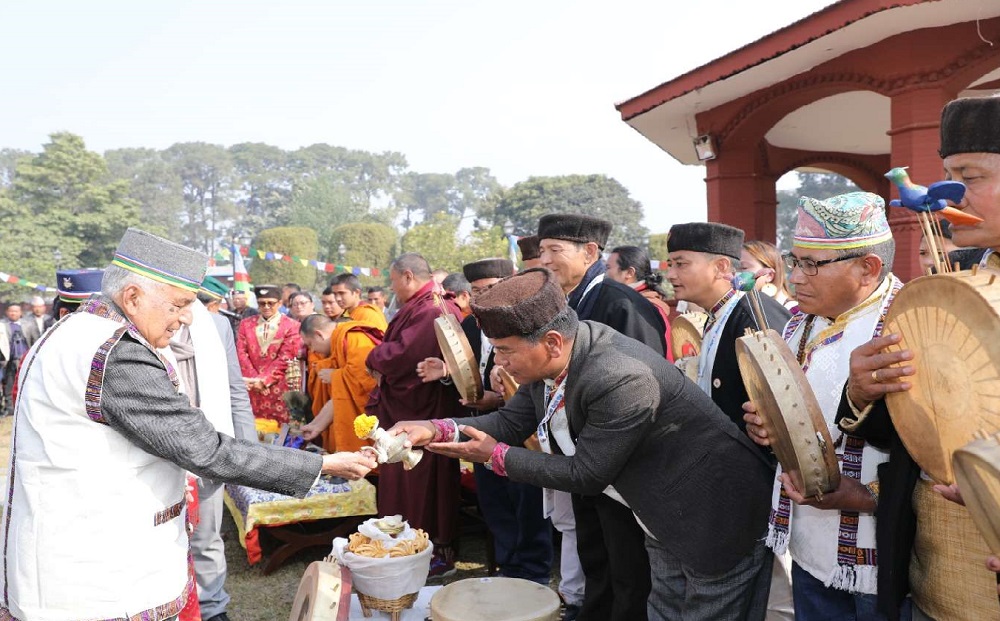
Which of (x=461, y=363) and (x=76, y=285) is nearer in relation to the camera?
(x=76, y=285)

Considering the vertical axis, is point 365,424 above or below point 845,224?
below

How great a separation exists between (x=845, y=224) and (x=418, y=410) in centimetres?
365

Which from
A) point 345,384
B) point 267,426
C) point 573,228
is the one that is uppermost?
point 573,228

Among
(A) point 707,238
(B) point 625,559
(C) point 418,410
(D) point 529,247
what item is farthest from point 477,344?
(B) point 625,559

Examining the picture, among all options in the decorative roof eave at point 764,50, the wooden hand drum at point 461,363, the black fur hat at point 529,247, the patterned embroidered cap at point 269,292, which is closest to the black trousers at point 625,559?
the wooden hand drum at point 461,363

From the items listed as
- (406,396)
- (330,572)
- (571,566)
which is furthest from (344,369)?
(330,572)

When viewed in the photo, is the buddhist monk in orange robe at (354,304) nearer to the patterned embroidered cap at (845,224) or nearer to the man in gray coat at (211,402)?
the man in gray coat at (211,402)

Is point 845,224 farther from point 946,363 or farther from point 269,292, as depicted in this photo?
point 269,292

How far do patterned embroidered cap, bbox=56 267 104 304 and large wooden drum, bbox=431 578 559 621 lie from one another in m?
2.62

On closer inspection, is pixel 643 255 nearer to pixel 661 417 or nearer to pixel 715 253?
pixel 715 253

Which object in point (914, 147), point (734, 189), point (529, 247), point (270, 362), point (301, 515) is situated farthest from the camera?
point (734, 189)

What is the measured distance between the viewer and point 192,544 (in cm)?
412

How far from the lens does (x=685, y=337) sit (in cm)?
424

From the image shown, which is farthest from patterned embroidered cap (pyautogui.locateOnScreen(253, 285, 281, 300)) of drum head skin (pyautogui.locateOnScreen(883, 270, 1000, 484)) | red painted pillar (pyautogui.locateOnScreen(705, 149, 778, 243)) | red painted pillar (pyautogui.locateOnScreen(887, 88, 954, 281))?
drum head skin (pyautogui.locateOnScreen(883, 270, 1000, 484))
